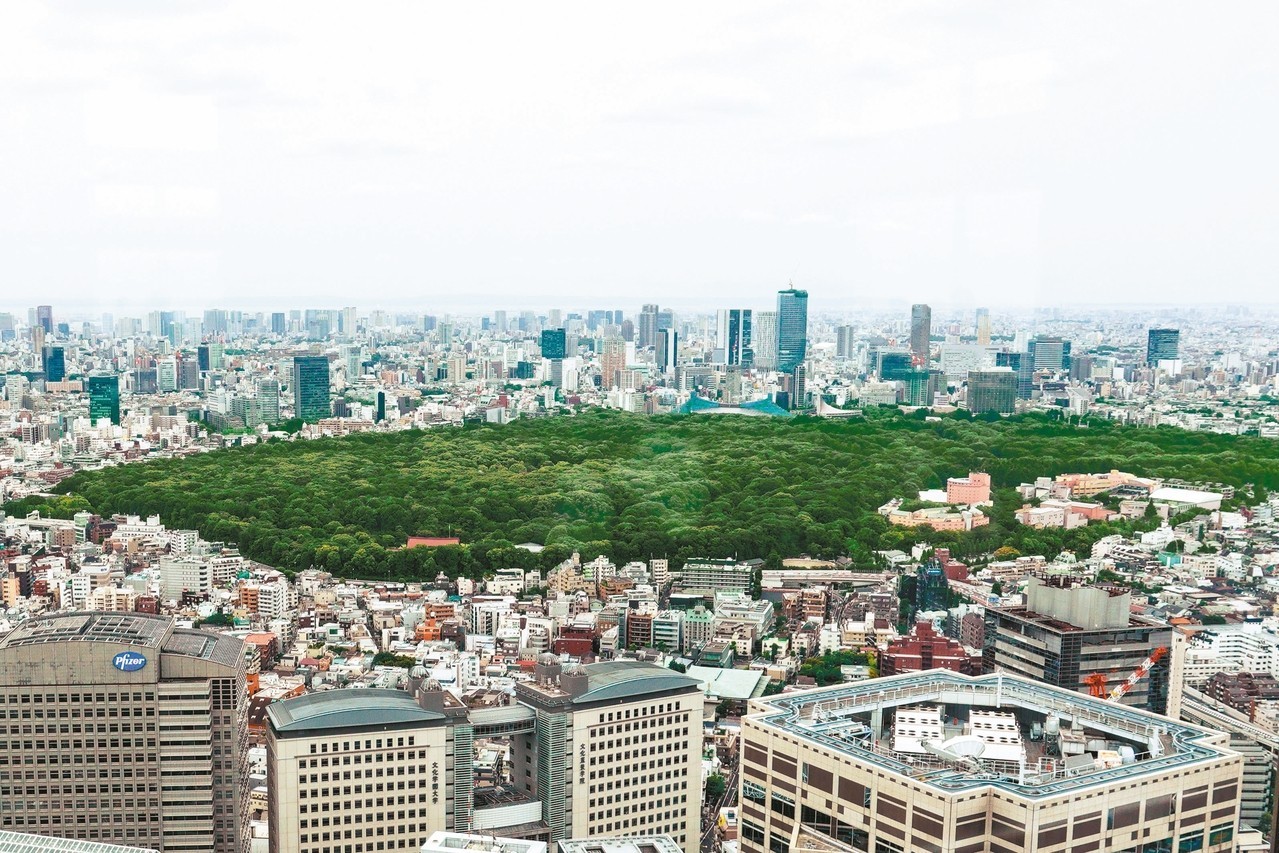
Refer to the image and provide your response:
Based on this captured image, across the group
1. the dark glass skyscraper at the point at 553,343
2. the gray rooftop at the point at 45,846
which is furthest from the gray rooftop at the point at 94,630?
the dark glass skyscraper at the point at 553,343

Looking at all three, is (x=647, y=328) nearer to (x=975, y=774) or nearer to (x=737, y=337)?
(x=737, y=337)

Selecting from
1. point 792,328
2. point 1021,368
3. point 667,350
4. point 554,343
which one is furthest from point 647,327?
point 1021,368

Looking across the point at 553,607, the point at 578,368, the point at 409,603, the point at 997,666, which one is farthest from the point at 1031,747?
the point at 578,368

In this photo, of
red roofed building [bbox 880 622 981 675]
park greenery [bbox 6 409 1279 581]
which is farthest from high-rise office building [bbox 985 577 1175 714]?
park greenery [bbox 6 409 1279 581]

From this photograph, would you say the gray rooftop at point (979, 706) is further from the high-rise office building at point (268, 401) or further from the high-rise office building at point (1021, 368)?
the high-rise office building at point (268, 401)

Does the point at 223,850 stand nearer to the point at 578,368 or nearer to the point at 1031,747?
the point at 1031,747

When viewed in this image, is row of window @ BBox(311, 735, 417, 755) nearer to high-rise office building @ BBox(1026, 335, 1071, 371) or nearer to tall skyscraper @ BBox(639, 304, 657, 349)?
high-rise office building @ BBox(1026, 335, 1071, 371)
